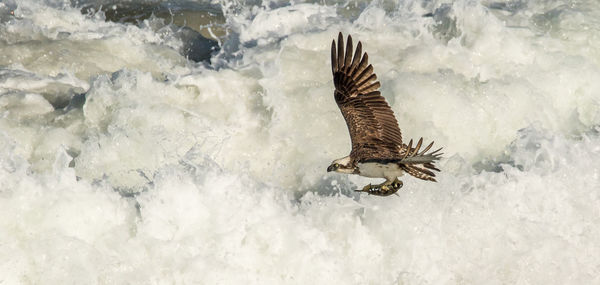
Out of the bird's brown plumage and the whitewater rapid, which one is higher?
the bird's brown plumage

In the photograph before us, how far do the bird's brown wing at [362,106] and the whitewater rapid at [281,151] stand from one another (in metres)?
0.99

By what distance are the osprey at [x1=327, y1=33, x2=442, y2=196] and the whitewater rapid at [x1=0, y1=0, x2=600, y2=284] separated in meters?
0.98

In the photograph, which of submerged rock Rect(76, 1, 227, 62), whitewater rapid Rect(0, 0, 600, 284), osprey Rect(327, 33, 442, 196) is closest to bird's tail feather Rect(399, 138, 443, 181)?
osprey Rect(327, 33, 442, 196)

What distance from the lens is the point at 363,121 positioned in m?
4.50

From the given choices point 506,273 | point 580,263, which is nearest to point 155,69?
point 506,273

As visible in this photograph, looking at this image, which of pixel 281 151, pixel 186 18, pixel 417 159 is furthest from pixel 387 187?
pixel 186 18

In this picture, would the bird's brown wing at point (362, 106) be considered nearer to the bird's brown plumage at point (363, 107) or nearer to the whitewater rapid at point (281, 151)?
the bird's brown plumage at point (363, 107)

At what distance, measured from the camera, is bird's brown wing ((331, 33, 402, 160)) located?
443 centimetres

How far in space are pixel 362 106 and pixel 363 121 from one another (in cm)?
10

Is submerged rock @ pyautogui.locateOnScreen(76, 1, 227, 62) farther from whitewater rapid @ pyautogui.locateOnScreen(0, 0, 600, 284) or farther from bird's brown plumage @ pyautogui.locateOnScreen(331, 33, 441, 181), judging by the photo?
bird's brown plumage @ pyautogui.locateOnScreen(331, 33, 441, 181)

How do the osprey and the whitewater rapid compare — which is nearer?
the osprey

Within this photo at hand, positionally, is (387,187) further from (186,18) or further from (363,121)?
(186,18)

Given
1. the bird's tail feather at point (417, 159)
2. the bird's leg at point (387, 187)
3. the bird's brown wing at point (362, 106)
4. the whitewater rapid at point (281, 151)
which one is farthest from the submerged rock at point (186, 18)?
the bird's tail feather at point (417, 159)

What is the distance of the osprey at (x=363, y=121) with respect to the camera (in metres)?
4.27
